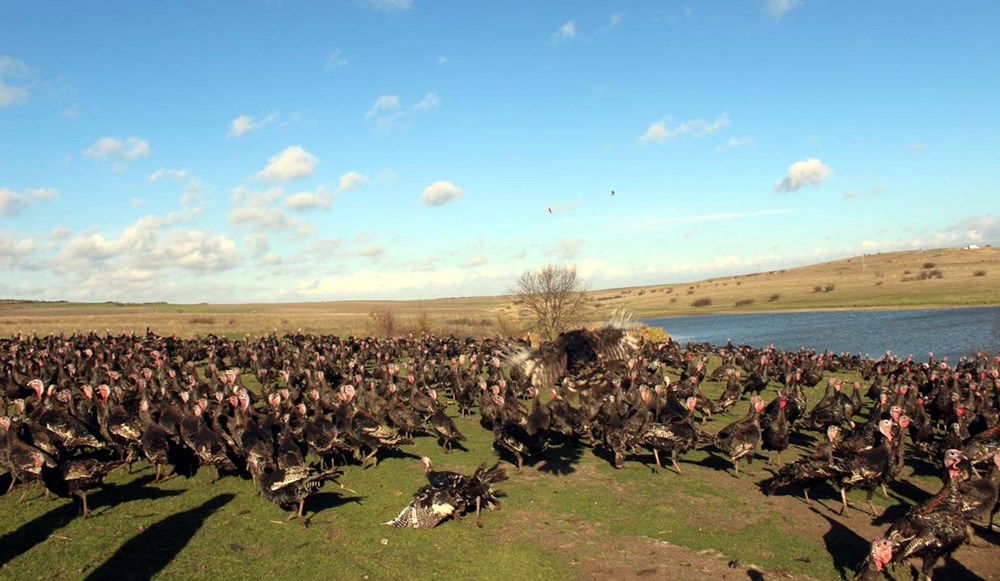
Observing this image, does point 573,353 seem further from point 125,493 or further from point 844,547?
point 125,493

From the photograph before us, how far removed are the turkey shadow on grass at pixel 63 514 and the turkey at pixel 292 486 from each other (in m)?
2.09

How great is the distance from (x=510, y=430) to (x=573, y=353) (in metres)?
2.34

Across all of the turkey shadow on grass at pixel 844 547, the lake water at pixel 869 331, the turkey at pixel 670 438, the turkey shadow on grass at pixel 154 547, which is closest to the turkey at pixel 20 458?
the turkey shadow on grass at pixel 154 547

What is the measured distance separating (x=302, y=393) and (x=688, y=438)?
37.3ft

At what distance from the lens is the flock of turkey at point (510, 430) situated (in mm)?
8992

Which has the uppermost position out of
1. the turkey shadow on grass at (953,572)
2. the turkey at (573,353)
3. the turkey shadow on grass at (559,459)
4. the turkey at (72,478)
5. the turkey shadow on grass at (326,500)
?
the turkey at (573,353)

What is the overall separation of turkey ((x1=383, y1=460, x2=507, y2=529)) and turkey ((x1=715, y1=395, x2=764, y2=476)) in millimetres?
4868

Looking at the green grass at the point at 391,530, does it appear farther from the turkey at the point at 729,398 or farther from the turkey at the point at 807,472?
the turkey at the point at 729,398

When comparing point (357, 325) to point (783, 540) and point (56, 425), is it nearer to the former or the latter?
point (56, 425)

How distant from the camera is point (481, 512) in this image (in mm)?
9734

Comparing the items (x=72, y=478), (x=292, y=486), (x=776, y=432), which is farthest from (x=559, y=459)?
(x=72, y=478)

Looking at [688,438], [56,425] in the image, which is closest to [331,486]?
[56,425]

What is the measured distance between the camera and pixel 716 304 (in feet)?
315

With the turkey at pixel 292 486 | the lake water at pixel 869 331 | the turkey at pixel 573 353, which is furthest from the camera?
the lake water at pixel 869 331
